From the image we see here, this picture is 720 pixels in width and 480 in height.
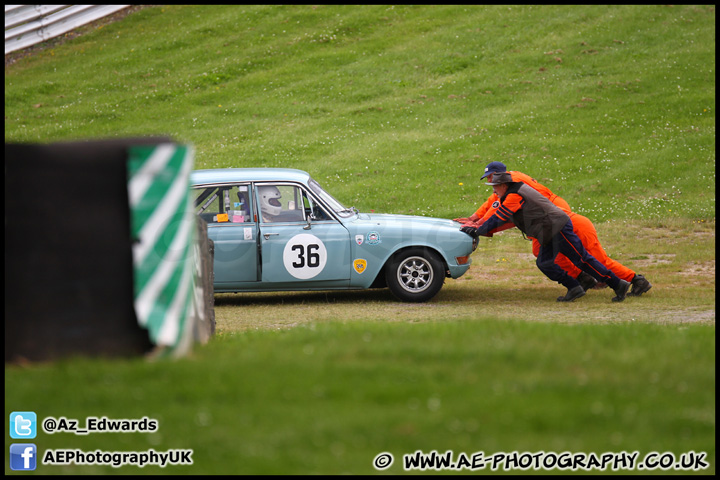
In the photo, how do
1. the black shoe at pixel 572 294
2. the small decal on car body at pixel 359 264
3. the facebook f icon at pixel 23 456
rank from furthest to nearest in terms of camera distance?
the black shoe at pixel 572 294, the small decal on car body at pixel 359 264, the facebook f icon at pixel 23 456

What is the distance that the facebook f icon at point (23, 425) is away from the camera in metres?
3.75

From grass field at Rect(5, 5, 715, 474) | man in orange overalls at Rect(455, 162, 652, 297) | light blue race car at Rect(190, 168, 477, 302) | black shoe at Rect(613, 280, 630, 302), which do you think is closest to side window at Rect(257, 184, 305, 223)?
light blue race car at Rect(190, 168, 477, 302)

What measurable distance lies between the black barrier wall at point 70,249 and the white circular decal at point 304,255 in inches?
217

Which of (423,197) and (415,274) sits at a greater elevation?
(423,197)

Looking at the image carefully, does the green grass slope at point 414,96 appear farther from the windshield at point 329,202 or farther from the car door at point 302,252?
the car door at point 302,252

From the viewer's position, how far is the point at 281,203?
10.0 metres

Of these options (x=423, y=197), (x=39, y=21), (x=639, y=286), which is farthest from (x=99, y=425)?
(x=39, y=21)

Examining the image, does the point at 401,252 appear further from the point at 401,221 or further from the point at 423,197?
the point at 423,197

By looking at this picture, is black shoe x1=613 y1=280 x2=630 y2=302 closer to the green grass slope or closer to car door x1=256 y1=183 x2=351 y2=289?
car door x1=256 y1=183 x2=351 y2=289

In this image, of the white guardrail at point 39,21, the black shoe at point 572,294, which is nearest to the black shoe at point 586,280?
the black shoe at point 572,294

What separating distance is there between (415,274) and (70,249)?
625 cm

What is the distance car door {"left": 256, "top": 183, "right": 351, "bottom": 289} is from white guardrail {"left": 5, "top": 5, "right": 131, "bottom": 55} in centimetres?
2544

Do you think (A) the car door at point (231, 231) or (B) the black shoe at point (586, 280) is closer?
(A) the car door at point (231, 231)

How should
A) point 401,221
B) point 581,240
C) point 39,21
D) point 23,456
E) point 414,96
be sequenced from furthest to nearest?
1. point 39,21
2. point 414,96
3. point 581,240
4. point 401,221
5. point 23,456
